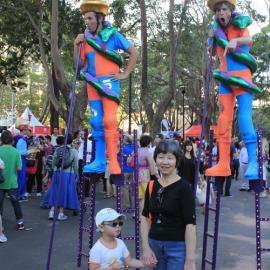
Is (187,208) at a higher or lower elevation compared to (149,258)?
higher

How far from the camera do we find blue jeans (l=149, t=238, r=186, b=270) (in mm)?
3266

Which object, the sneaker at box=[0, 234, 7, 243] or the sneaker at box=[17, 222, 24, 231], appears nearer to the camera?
the sneaker at box=[0, 234, 7, 243]

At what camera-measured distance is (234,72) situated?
14.3 feet

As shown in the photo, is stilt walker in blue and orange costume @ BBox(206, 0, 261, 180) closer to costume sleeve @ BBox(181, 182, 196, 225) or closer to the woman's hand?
costume sleeve @ BBox(181, 182, 196, 225)

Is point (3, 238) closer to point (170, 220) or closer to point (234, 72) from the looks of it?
point (170, 220)

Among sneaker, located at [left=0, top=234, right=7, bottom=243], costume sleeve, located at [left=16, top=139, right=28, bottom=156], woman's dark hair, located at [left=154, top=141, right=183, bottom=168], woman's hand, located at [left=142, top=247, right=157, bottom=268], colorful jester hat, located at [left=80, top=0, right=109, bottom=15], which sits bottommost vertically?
sneaker, located at [left=0, top=234, right=7, bottom=243]

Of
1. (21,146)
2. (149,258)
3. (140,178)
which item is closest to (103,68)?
(149,258)

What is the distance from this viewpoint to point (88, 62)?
4.86 meters

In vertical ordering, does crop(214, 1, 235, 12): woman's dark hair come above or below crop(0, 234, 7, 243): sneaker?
above

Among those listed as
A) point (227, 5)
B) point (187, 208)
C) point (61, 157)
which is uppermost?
point (227, 5)

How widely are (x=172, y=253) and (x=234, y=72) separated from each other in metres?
1.96

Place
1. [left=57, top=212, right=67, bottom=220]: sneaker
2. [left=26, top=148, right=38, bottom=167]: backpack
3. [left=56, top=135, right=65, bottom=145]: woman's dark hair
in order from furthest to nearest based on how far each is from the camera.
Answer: [left=26, top=148, right=38, bottom=167]: backpack → [left=57, top=212, right=67, bottom=220]: sneaker → [left=56, top=135, right=65, bottom=145]: woman's dark hair

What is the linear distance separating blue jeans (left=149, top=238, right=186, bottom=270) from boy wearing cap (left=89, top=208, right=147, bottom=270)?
0.24 metres

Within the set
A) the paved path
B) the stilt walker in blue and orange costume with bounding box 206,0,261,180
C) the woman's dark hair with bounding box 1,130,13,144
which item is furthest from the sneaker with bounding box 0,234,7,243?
the stilt walker in blue and orange costume with bounding box 206,0,261,180
